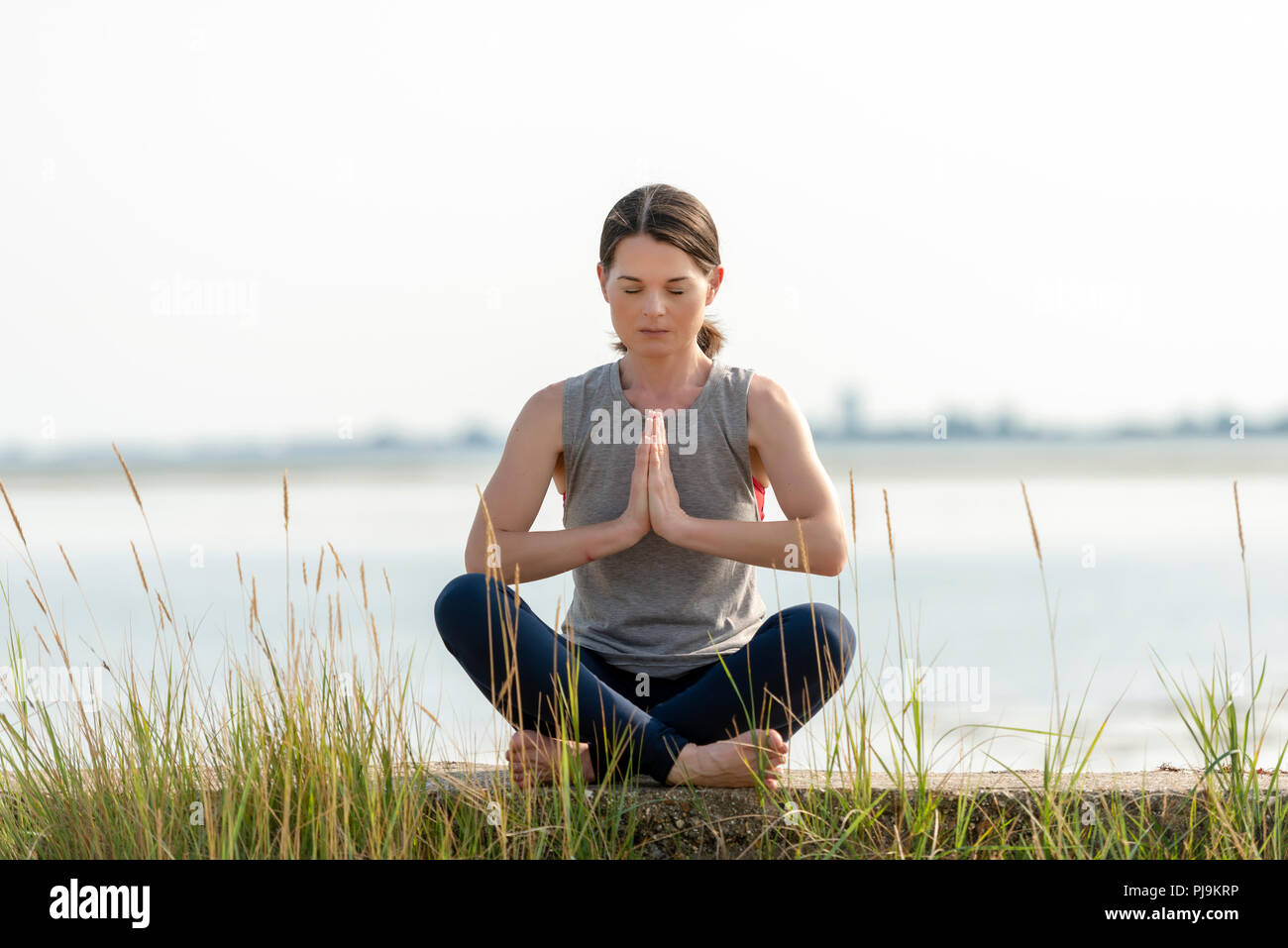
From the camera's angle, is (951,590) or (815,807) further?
(951,590)

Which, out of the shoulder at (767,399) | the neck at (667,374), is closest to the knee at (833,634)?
the shoulder at (767,399)

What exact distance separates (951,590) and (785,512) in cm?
556

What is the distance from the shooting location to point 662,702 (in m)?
2.50

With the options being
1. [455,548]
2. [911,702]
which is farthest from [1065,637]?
[455,548]

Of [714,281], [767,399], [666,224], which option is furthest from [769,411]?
[666,224]

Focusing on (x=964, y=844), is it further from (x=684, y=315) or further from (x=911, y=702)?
(x=684, y=315)

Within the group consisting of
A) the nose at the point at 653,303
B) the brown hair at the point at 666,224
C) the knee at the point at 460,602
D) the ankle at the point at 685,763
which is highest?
the brown hair at the point at 666,224

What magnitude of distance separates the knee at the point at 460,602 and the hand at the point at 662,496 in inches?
16.4

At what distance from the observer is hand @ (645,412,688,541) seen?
7.82ft

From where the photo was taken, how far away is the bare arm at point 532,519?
8.05ft

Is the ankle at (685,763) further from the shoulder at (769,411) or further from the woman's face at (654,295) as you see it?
the woman's face at (654,295)

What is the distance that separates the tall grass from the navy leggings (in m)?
0.03

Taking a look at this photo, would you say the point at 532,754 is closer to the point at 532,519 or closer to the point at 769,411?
the point at 532,519
